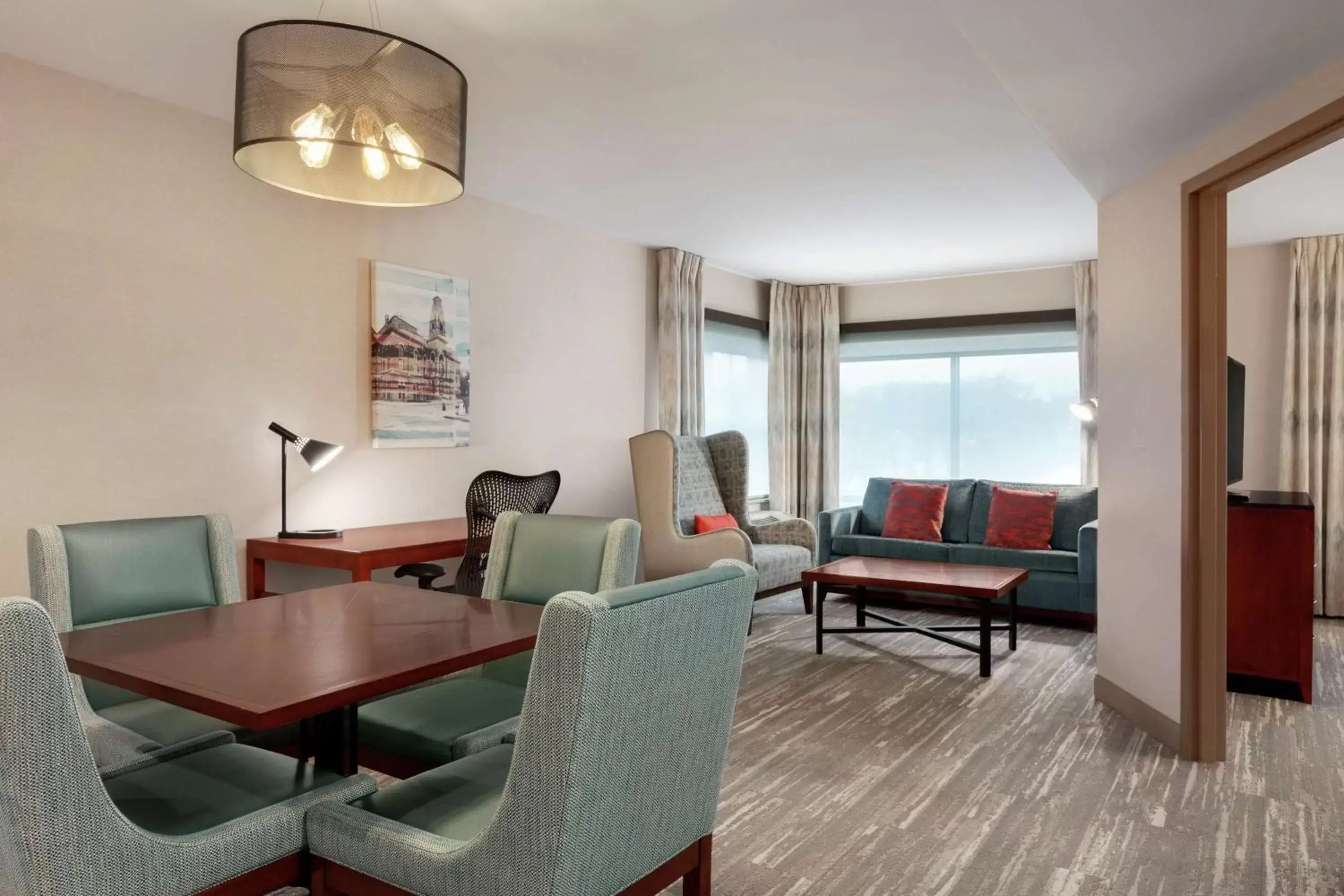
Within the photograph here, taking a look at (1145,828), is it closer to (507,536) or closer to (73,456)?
(507,536)

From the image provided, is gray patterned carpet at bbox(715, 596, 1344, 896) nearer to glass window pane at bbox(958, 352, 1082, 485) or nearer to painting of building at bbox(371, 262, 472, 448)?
painting of building at bbox(371, 262, 472, 448)

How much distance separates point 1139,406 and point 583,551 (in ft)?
7.73

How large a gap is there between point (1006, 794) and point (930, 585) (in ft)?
5.51

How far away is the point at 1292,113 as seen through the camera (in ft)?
8.71

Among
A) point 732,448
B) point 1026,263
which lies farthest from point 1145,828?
point 1026,263

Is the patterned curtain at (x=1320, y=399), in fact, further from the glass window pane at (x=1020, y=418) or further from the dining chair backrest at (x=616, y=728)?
the dining chair backrest at (x=616, y=728)

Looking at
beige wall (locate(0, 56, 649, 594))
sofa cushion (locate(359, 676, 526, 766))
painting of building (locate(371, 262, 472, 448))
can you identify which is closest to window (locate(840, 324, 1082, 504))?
beige wall (locate(0, 56, 649, 594))

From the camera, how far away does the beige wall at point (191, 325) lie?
318 centimetres

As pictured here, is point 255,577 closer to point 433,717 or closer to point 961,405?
point 433,717

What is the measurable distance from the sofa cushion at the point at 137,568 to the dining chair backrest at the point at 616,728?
4.94 feet

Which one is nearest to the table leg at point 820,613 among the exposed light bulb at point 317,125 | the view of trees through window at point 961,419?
the view of trees through window at point 961,419

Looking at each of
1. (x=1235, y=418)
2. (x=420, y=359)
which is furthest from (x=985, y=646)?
(x=420, y=359)

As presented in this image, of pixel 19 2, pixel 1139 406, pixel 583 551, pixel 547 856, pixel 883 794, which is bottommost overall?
pixel 883 794

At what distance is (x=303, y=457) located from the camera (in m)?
3.89
